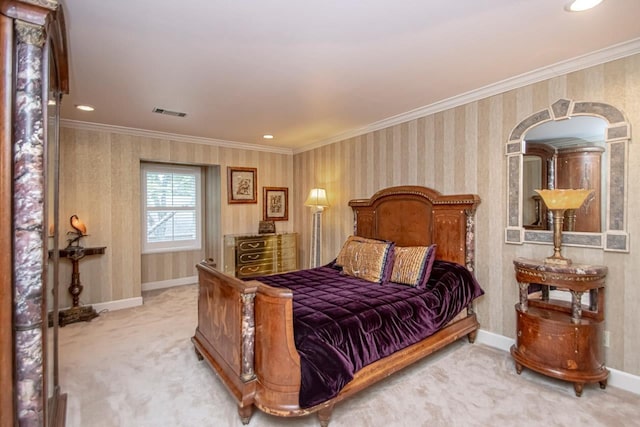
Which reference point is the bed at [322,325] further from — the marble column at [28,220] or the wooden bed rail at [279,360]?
the marble column at [28,220]

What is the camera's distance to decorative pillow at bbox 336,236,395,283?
309 cm

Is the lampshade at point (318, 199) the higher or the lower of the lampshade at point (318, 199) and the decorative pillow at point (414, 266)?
the higher

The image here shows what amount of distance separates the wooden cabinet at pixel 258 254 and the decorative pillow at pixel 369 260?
1976 mm

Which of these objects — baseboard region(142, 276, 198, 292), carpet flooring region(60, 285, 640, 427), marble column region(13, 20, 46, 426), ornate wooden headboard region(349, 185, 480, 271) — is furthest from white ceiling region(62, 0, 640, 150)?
baseboard region(142, 276, 198, 292)

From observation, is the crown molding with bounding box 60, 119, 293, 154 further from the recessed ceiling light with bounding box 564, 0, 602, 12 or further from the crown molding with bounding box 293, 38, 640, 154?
the recessed ceiling light with bounding box 564, 0, 602, 12

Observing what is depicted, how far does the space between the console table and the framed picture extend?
2.59 meters

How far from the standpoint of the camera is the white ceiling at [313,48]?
182cm

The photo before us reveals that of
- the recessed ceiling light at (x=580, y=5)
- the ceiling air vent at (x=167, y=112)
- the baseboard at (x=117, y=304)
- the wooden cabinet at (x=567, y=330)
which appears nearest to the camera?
the recessed ceiling light at (x=580, y=5)

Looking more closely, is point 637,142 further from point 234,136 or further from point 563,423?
point 234,136

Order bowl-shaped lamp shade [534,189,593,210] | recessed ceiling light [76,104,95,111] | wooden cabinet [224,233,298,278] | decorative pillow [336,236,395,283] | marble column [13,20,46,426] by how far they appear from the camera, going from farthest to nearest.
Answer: wooden cabinet [224,233,298,278] < recessed ceiling light [76,104,95,111] < decorative pillow [336,236,395,283] < bowl-shaped lamp shade [534,189,593,210] < marble column [13,20,46,426]

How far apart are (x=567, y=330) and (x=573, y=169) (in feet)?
4.15

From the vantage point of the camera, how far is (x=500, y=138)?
116 inches

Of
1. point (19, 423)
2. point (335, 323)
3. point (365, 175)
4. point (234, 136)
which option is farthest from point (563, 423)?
point (234, 136)

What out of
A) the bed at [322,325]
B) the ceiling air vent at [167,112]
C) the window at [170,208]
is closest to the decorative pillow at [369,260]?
the bed at [322,325]
